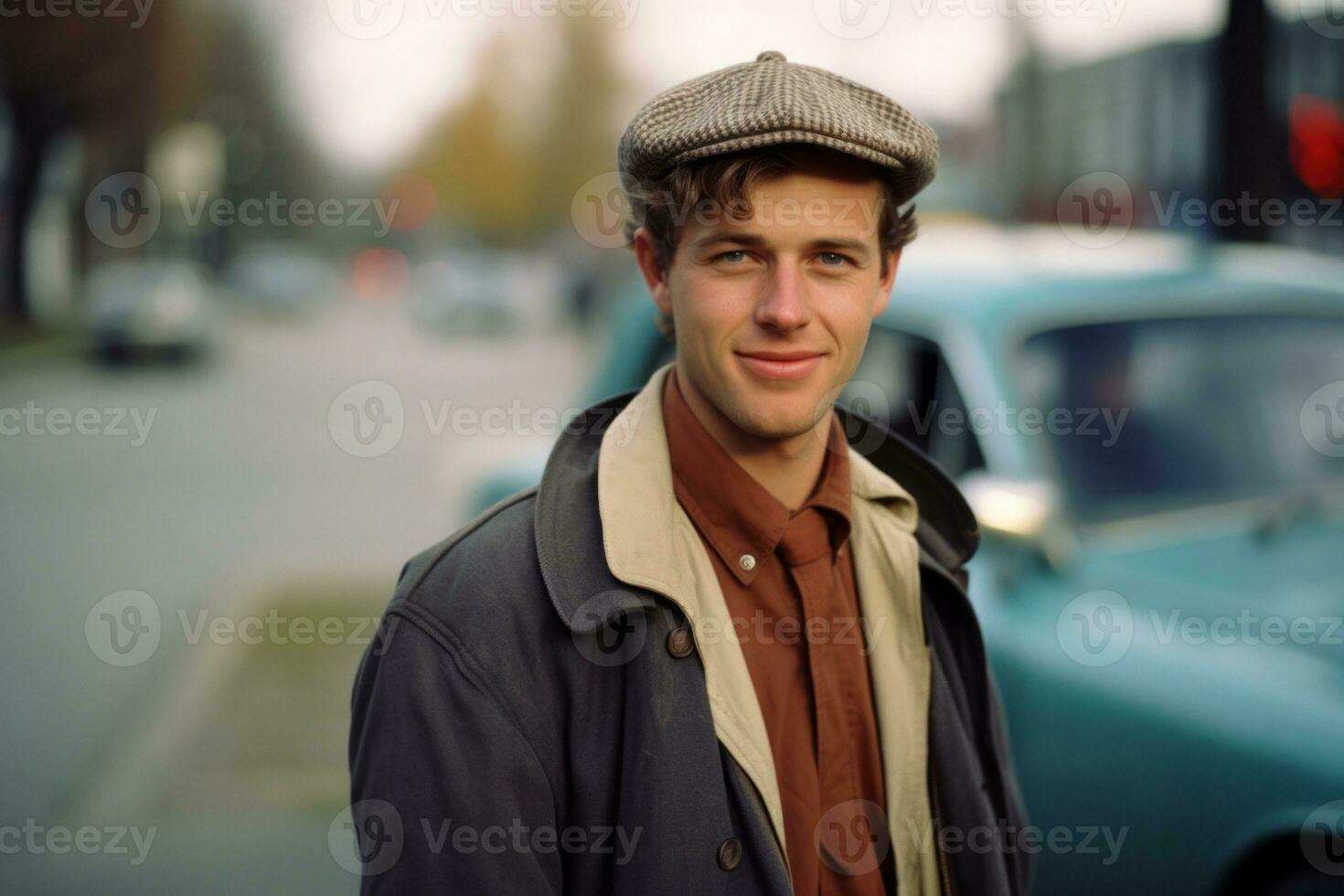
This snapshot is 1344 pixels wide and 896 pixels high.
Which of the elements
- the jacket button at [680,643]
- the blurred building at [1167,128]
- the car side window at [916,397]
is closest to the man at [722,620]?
the jacket button at [680,643]

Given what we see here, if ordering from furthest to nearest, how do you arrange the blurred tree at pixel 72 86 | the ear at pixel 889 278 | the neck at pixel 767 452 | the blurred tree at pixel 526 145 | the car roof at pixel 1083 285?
the blurred tree at pixel 526 145 < the blurred tree at pixel 72 86 < the car roof at pixel 1083 285 < the ear at pixel 889 278 < the neck at pixel 767 452

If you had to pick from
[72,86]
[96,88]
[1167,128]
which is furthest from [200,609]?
[96,88]

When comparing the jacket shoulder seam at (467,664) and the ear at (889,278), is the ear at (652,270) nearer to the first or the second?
the ear at (889,278)

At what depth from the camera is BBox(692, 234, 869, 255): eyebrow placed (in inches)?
74.6

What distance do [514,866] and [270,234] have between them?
3421 inches

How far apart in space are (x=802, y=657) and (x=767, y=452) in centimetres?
31

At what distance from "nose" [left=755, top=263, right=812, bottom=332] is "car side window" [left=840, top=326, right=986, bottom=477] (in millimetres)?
1538

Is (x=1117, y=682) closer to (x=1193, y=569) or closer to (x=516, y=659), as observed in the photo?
(x=1193, y=569)

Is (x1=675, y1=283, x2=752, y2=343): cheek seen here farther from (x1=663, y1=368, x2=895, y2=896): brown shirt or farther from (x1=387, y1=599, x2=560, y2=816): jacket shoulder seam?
(x1=387, y1=599, x2=560, y2=816): jacket shoulder seam

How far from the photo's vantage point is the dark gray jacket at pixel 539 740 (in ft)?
5.49

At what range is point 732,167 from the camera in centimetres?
188

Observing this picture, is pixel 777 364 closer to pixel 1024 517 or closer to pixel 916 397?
pixel 1024 517

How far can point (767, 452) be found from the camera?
203cm

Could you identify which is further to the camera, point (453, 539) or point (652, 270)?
point (652, 270)
